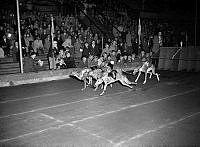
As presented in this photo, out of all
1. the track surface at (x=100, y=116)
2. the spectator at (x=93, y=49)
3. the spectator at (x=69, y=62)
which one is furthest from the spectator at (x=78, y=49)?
the track surface at (x=100, y=116)

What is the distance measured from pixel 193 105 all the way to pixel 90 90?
4.87 meters

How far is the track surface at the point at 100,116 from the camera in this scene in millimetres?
6762

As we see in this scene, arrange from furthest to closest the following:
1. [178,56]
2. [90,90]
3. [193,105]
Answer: [178,56] → [90,90] → [193,105]

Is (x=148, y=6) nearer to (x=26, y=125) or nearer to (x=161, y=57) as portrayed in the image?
(x=161, y=57)

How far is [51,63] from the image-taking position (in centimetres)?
1633

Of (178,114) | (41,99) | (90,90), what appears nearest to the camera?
(178,114)

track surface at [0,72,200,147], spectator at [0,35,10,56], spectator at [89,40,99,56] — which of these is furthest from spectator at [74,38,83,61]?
track surface at [0,72,200,147]

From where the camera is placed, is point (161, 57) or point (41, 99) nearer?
point (41, 99)

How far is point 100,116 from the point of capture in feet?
28.5

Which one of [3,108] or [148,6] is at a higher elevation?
[148,6]

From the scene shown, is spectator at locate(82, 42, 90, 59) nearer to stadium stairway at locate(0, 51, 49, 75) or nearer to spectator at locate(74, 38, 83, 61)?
spectator at locate(74, 38, 83, 61)

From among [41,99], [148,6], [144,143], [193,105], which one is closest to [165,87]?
[193,105]

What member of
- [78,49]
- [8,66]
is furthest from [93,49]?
[8,66]

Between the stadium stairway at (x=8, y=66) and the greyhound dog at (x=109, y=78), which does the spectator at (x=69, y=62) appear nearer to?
the stadium stairway at (x=8, y=66)
